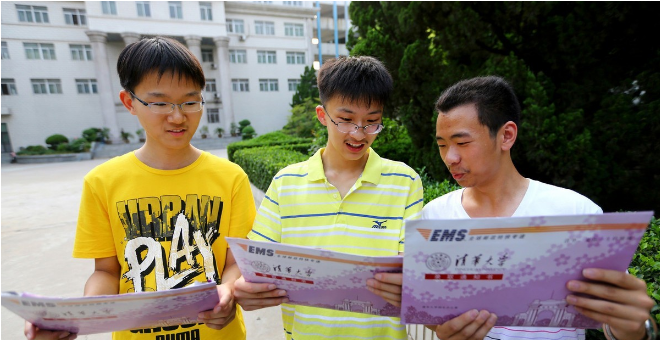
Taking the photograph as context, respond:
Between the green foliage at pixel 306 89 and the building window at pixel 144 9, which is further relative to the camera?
the green foliage at pixel 306 89

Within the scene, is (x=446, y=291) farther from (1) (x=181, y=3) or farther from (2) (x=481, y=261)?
(1) (x=181, y=3)

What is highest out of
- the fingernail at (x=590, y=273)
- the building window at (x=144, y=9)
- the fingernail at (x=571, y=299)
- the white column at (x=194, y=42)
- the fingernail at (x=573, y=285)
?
the building window at (x=144, y=9)

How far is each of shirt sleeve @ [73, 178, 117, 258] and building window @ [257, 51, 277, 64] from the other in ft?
80.2

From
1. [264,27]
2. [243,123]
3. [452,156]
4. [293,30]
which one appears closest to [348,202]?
[452,156]

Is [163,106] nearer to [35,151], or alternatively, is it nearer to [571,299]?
[571,299]

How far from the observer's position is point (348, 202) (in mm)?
1219

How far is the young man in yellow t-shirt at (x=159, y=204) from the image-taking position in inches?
46.1

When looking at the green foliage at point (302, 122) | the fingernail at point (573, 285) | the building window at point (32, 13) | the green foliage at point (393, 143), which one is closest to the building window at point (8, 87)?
the building window at point (32, 13)

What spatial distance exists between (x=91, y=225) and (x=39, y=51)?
81.0 ft

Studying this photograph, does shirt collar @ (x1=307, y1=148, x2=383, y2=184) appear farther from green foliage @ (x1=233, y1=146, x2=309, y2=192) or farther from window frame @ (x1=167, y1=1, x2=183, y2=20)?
window frame @ (x1=167, y1=1, x2=183, y2=20)

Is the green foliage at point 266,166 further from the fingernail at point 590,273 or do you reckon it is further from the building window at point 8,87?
the building window at point 8,87

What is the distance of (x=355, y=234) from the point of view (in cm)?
118

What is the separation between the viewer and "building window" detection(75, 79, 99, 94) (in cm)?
1986

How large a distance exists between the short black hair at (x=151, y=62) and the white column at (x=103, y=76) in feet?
73.3
